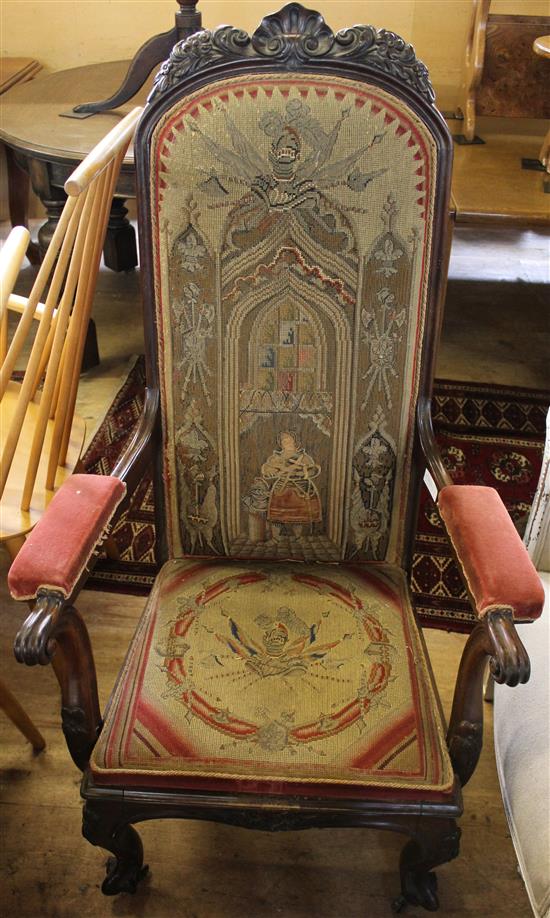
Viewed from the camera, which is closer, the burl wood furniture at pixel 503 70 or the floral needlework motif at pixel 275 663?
Result: the floral needlework motif at pixel 275 663

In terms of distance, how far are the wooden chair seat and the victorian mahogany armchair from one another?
0.25 meters

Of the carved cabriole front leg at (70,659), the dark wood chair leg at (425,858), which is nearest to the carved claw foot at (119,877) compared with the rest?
the carved cabriole front leg at (70,659)

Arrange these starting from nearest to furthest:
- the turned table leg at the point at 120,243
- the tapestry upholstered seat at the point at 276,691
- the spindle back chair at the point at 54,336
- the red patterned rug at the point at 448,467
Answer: the tapestry upholstered seat at the point at 276,691
the spindle back chair at the point at 54,336
the red patterned rug at the point at 448,467
the turned table leg at the point at 120,243

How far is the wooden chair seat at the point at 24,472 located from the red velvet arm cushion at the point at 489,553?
0.75m

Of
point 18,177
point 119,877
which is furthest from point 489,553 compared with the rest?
point 18,177

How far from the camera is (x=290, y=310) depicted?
1.33 m

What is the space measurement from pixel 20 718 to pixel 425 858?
2.57 ft

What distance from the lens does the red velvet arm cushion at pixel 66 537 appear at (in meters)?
1.10

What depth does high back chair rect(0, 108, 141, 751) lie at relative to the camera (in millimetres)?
1461

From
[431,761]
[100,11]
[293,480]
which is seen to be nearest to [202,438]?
[293,480]

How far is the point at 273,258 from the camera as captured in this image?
1303 millimetres

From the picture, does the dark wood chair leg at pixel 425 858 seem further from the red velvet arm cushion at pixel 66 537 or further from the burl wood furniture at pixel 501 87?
the burl wood furniture at pixel 501 87

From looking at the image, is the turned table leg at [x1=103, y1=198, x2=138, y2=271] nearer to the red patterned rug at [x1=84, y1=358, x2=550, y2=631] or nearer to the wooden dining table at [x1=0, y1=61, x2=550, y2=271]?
the wooden dining table at [x1=0, y1=61, x2=550, y2=271]

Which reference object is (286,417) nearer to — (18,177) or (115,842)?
(115,842)
